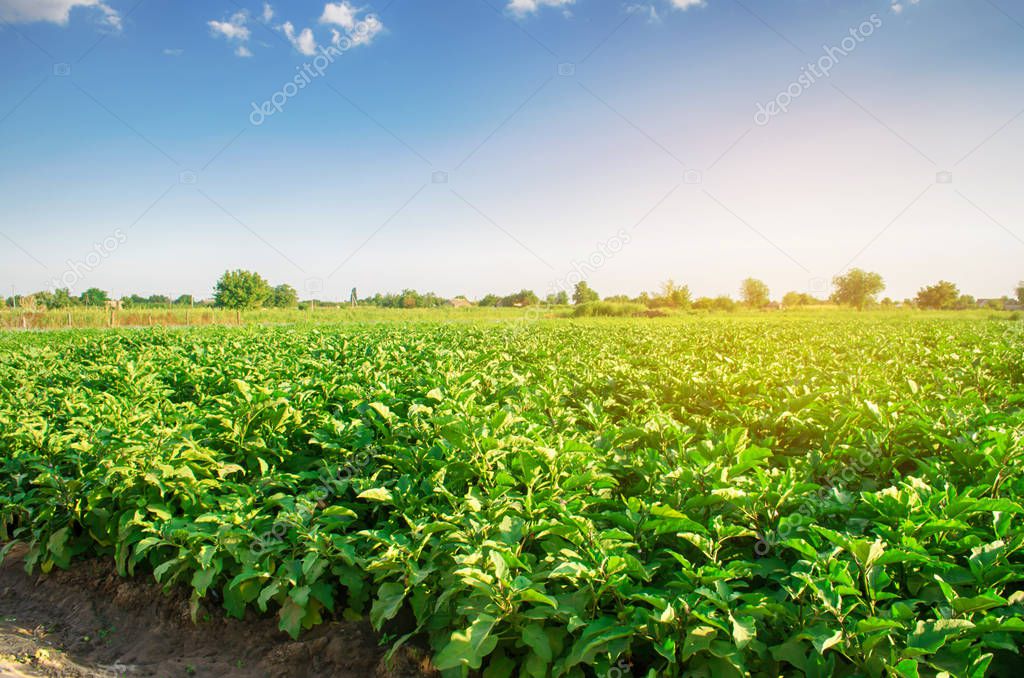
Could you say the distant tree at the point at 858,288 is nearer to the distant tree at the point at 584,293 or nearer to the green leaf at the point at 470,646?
the distant tree at the point at 584,293

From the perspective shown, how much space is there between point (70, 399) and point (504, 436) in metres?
4.80

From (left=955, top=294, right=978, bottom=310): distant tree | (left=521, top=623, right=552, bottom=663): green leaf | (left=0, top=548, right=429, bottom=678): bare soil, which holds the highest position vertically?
(left=955, top=294, right=978, bottom=310): distant tree

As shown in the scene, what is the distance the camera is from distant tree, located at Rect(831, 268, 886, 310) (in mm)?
82062

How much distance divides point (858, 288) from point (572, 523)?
313 ft

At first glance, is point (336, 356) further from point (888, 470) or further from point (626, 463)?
point (888, 470)

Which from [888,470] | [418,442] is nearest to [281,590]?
[418,442]

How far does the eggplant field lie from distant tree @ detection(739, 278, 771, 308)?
304 ft

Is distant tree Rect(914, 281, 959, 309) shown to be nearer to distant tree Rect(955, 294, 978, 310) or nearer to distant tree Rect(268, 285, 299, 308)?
distant tree Rect(955, 294, 978, 310)

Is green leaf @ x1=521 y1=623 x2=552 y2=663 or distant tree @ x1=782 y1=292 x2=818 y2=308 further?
distant tree @ x1=782 y1=292 x2=818 y2=308

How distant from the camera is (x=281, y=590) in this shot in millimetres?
2873

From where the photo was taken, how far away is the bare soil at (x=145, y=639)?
276 cm

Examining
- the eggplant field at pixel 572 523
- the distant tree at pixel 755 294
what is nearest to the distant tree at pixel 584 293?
the distant tree at pixel 755 294

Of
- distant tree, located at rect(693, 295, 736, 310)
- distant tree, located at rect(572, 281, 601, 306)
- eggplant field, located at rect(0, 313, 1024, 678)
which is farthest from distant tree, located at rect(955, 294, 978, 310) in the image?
eggplant field, located at rect(0, 313, 1024, 678)

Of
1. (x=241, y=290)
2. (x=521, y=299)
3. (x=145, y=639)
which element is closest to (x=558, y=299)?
(x=521, y=299)
